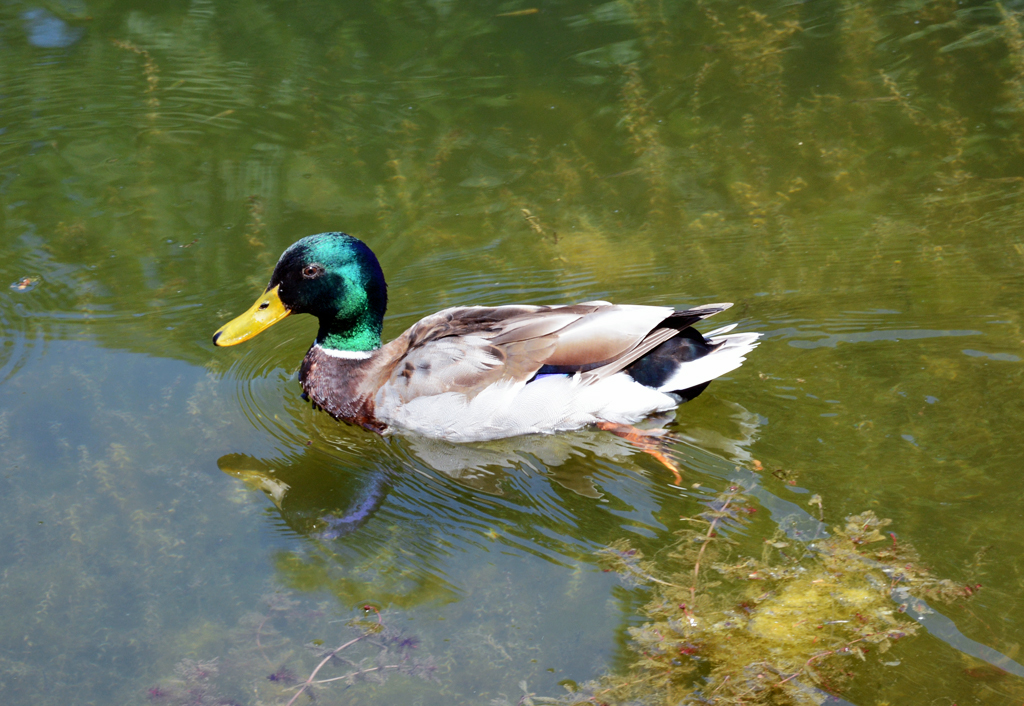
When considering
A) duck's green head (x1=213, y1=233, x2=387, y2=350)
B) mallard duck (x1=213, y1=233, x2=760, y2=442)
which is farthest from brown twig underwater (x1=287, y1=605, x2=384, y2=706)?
duck's green head (x1=213, y1=233, x2=387, y2=350)

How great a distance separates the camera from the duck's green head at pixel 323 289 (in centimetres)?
490

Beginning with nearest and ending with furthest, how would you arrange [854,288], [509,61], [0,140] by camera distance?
[854,288], [0,140], [509,61]

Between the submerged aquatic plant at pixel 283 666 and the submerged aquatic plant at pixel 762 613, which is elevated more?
the submerged aquatic plant at pixel 762 613

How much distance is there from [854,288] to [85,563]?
4.25 metres

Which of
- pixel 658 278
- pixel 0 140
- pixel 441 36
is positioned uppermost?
pixel 441 36

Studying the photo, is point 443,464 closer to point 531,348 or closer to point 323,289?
point 531,348

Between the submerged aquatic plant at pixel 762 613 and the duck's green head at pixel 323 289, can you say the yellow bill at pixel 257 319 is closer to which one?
the duck's green head at pixel 323 289

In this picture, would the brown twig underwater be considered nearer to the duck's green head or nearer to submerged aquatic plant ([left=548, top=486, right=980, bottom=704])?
submerged aquatic plant ([left=548, top=486, right=980, bottom=704])

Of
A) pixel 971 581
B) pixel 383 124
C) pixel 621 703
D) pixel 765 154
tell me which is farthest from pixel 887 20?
pixel 621 703

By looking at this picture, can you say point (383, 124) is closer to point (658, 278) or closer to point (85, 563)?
point (658, 278)

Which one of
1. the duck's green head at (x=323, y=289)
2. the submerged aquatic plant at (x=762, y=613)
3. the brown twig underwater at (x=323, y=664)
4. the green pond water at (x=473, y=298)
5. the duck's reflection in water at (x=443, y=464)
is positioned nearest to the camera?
the submerged aquatic plant at (x=762, y=613)

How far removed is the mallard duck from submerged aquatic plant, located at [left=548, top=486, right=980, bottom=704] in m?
0.82

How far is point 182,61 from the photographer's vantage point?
822cm

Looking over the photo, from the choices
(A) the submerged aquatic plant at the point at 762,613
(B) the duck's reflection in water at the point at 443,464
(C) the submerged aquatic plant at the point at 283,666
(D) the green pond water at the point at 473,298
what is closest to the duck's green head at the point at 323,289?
(D) the green pond water at the point at 473,298
